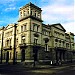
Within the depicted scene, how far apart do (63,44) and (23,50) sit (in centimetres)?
2353

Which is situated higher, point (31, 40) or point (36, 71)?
point (31, 40)

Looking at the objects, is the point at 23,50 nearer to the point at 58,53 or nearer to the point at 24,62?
the point at 24,62

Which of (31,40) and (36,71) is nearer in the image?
(36,71)

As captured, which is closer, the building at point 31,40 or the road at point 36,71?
the road at point 36,71

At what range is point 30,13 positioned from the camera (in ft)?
165

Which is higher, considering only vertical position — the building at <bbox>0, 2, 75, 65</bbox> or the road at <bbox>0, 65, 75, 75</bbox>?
the building at <bbox>0, 2, 75, 65</bbox>

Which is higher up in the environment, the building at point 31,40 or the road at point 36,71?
the building at point 31,40

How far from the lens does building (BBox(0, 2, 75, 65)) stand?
4984cm

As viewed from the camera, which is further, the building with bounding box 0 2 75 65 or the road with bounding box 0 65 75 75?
the building with bounding box 0 2 75 65

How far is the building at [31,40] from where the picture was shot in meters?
49.8

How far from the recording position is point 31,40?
49.3 metres

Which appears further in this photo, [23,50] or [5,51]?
[5,51]

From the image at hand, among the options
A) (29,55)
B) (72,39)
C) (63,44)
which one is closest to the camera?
(29,55)

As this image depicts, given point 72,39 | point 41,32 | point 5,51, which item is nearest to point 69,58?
point 72,39
